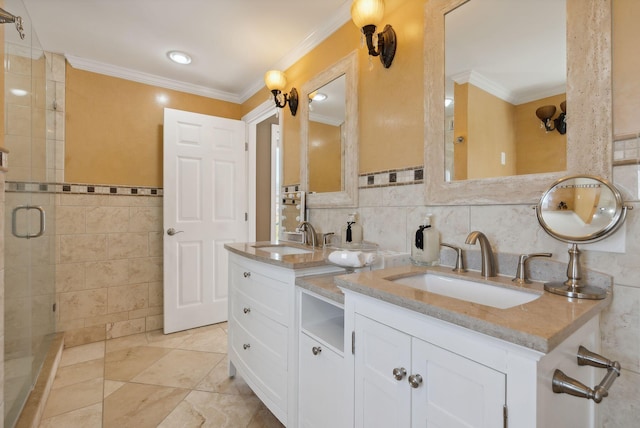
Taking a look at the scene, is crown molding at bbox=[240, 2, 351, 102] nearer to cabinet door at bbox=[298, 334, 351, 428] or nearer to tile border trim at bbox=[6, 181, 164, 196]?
tile border trim at bbox=[6, 181, 164, 196]

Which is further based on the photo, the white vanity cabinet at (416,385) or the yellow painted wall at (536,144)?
the yellow painted wall at (536,144)

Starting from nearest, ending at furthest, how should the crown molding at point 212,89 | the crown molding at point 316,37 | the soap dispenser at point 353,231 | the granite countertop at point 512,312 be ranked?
1. the granite countertop at point 512,312
2. the soap dispenser at point 353,231
3. the crown molding at point 316,37
4. the crown molding at point 212,89

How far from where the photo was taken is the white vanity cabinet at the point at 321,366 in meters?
1.11

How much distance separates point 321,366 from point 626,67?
1403 mm

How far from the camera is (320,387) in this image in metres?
1.20

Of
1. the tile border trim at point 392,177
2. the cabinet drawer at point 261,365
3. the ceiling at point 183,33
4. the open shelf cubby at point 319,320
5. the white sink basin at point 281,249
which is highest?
the ceiling at point 183,33

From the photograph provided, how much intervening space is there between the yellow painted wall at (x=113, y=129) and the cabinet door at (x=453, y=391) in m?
2.86

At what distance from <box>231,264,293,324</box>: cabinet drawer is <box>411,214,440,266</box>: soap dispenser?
608mm

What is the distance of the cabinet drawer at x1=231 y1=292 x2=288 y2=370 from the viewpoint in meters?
1.40

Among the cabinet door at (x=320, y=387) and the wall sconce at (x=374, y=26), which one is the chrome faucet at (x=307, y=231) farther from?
the wall sconce at (x=374, y=26)

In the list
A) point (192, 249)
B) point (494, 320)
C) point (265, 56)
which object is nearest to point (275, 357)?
point (494, 320)

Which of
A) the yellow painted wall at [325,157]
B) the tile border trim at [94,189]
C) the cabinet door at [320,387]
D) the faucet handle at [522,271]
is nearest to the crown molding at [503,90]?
the faucet handle at [522,271]

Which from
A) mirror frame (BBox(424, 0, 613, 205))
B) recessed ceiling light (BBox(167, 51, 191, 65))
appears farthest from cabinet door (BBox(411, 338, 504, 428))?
recessed ceiling light (BBox(167, 51, 191, 65))

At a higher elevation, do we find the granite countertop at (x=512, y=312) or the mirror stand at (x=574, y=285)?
the mirror stand at (x=574, y=285)
